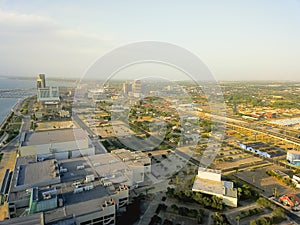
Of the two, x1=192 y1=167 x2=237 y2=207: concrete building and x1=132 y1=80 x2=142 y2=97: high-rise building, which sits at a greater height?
x1=132 y1=80 x2=142 y2=97: high-rise building

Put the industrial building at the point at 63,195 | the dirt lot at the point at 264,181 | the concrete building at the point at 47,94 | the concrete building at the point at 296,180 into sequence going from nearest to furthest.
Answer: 1. the industrial building at the point at 63,195
2. the dirt lot at the point at 264,181
3. the concrete building at the point at 296,180
4. the concrete building at the point at 47,94

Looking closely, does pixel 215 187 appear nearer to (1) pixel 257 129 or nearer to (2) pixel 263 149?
(2) pixel 263 149

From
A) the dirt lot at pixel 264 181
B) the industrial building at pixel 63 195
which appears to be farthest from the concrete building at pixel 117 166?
the dirt lot at pixel 264 181

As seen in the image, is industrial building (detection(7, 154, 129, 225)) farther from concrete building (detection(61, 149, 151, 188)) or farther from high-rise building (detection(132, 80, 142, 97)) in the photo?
high-rise building (detection(132, 80, 142, 97))

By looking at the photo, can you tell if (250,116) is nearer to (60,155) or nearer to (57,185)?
(60,155)

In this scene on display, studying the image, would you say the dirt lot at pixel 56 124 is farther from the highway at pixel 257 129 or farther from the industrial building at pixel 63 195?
the highway at pixel 257 129

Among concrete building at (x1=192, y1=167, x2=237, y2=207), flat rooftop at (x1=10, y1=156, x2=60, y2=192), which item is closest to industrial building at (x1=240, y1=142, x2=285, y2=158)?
concrete building at (x1=192, y1=167, x2=237, y2=207)
